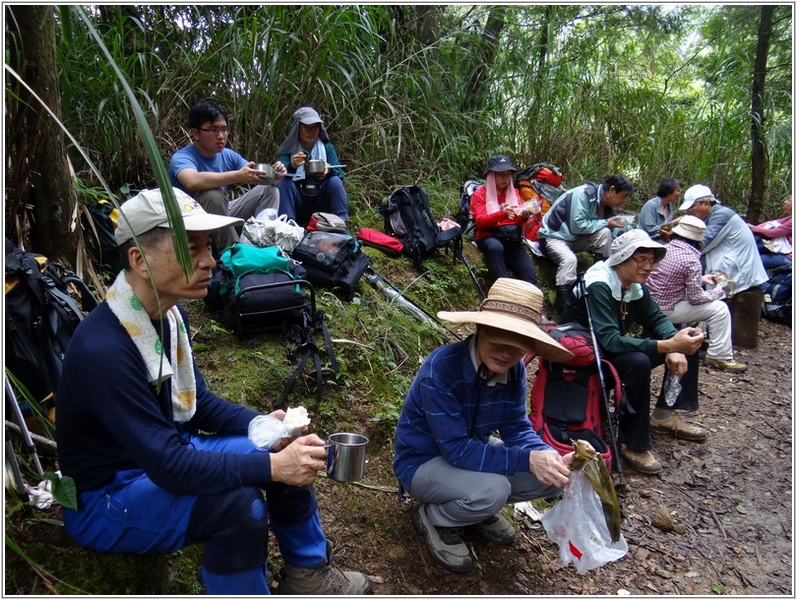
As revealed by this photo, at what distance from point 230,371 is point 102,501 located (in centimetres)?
148

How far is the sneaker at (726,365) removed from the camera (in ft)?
17.6

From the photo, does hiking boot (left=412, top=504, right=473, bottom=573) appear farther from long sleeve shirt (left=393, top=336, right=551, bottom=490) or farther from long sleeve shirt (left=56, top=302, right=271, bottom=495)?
long sleeve shirt (left=56, top=302, right=271, bottom=495)

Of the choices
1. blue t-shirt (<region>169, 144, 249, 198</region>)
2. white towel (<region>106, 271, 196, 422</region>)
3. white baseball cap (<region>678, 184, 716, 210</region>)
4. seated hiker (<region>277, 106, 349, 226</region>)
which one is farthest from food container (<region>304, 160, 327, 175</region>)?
white baseball cap (<region>678, 184, 716, 210</region>)

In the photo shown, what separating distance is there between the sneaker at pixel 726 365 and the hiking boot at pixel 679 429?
1.59 m

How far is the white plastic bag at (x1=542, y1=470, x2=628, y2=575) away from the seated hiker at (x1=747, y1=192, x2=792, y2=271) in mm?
6246

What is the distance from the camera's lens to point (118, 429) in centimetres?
155

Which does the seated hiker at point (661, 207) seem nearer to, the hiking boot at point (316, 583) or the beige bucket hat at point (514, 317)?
the beige bucket hat at point (514, 317)

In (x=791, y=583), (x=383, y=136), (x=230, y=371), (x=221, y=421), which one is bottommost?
(x=791, y=583)

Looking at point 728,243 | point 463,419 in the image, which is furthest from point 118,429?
point 728,243

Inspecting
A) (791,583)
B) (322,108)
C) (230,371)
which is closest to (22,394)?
(230,371)

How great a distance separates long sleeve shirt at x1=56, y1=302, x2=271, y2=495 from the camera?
1.54 metres

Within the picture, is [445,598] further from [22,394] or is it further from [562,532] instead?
[22,394]

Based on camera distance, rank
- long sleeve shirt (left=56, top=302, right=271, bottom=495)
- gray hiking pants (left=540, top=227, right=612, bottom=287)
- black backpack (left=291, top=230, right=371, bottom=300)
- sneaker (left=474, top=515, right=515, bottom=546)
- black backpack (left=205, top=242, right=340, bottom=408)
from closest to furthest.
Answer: long sleeve shirt (left=56, top=302, right=271, bottom=495) → sneaker (left=474, top=515, right=515, bottom=546) → black backpack (left=205, top=242, right=340, bottom=408) → black backpack (left=291, top=230, right=371, bottom=300) → gray hiking pants (left=540, top=227, right=612, bottom=287)

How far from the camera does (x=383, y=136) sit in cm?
618
